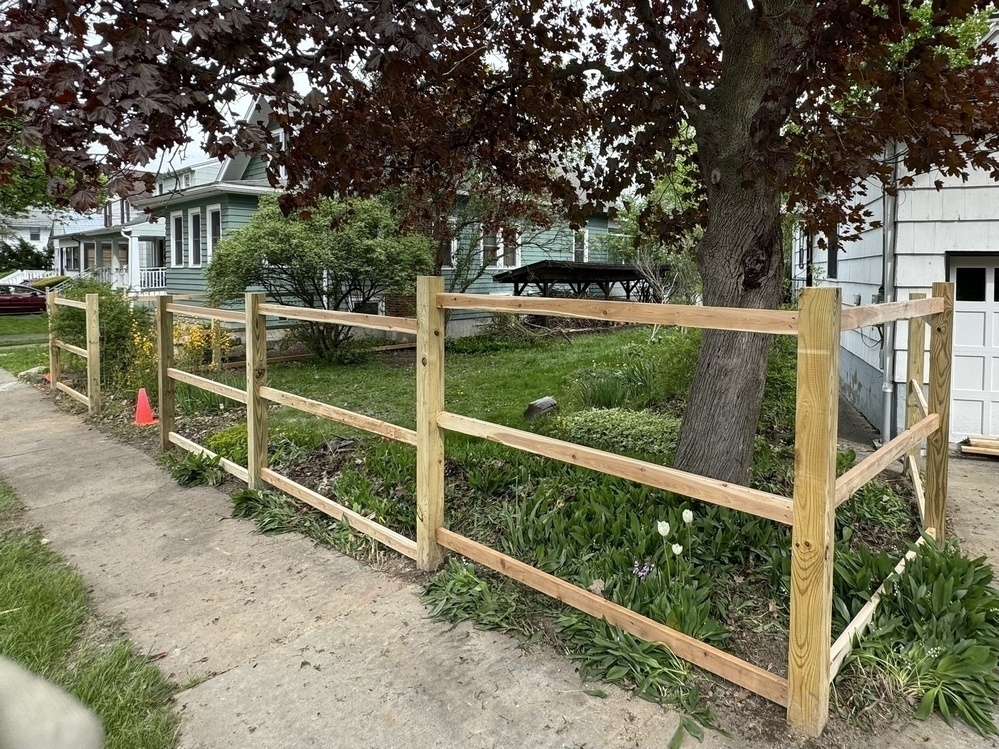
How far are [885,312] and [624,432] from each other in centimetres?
319

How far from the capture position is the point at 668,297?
52.2ft

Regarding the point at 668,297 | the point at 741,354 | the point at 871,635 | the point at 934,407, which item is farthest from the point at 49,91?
the point at 668,297

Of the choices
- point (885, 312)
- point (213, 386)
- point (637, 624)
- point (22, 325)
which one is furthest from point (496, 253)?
point (22, 325)

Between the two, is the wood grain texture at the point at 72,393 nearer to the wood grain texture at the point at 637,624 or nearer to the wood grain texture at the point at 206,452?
the wood grain texture at the point at 206,452

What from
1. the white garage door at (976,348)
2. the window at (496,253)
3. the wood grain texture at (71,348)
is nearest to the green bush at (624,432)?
the white garage door at (976,348)

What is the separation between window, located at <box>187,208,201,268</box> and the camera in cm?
1700

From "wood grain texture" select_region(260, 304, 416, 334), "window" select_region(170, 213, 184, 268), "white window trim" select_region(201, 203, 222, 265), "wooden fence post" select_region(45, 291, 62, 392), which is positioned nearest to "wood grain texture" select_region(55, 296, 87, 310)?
"wooden fence post" select_region(45, 291, 62, 392)

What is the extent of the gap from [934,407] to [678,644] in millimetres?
2293

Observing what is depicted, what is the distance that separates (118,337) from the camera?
29.5 ft

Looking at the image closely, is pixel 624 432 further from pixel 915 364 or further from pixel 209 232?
pixel 209 232

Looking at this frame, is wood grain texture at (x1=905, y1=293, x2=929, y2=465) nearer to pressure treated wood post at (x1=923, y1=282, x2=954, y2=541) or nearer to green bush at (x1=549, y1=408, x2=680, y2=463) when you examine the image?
pressure treated wood post at (x1=923, y1=282, x2=954, y2=541)

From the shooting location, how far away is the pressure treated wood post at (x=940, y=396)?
3879 mm

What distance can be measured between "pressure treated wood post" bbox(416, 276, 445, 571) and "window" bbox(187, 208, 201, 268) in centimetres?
1520

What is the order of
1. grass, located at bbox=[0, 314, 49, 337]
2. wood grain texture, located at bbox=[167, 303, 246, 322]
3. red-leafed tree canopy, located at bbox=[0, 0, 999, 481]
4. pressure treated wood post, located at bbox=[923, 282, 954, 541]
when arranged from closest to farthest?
red-leafed tree canopy, located at bbox=[0, 0, 999, 481]
pressure treated wood post, located at bbox=[923, 282, 954, 541]
wood grain texture, located at bbox=[167, 303, 246, 322]
grass, located at bbox=[0, 314, 49, 337]
